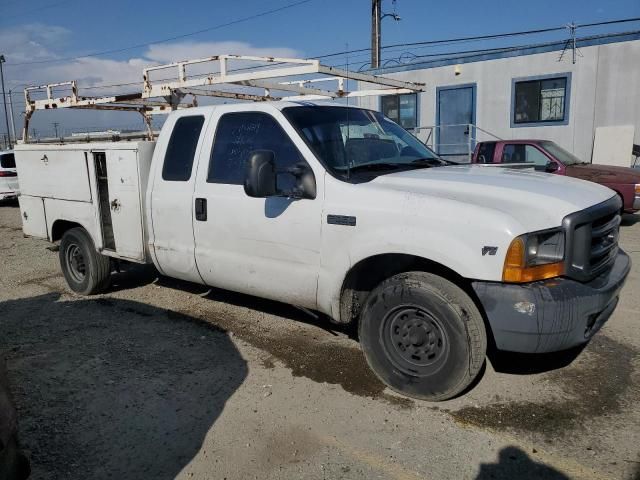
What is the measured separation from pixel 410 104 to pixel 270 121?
555 inches

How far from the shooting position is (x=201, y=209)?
4.49 m

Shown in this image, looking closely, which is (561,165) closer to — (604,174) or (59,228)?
(604,174)

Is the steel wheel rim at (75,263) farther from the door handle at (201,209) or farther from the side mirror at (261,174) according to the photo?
the side mirror at (261,174)

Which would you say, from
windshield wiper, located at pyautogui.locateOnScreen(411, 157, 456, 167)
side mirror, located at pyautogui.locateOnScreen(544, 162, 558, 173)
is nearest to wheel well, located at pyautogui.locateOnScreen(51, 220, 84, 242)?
windshield wiper, located at pyautogui.locateOnScreen(411, 157, 456, 167)

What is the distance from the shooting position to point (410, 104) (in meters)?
17.4

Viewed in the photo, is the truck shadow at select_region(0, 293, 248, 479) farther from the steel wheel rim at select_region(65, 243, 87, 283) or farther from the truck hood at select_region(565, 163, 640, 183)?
the truck hood at select_region(565, 163, 640, 183)

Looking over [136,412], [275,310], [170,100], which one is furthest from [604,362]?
[170,100]

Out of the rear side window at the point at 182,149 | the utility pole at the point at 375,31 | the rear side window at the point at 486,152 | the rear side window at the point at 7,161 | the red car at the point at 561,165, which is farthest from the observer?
the utility pole at the point at 375,31

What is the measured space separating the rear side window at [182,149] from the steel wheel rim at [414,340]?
2275mm

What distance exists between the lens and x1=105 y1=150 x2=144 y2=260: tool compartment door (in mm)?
5066

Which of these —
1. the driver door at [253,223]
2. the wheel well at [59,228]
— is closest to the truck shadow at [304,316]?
the driver door at [253,223]

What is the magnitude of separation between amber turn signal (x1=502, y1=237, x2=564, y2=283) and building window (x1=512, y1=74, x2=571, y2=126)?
44.1 ft

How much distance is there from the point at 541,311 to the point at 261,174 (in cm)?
195

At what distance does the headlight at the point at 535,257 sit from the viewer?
296cm
